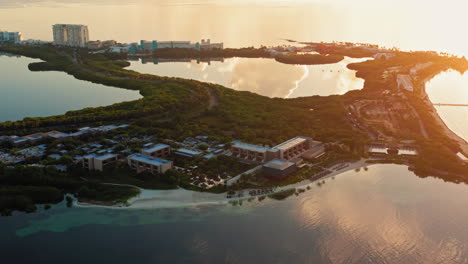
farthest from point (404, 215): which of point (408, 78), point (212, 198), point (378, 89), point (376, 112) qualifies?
point (408, 78)

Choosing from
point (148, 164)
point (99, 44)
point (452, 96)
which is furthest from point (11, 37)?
point (452, 96)

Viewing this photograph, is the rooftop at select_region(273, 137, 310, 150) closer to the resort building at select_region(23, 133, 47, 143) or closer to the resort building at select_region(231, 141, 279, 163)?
the resort building at select_region(231, 141, 279, 163)

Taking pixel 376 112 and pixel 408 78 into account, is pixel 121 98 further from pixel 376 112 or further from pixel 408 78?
pixel 408 78

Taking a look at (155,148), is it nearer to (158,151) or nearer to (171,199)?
(158,151)

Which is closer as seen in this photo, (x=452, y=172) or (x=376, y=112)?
(x=452, y=172)

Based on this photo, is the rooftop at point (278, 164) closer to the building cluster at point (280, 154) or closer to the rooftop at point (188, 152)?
the building cluster at point (280, 154)

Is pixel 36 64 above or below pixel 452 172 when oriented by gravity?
above

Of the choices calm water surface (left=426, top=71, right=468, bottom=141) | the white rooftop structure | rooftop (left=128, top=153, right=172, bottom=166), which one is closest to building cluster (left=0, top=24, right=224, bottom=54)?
the white rooftop structure
